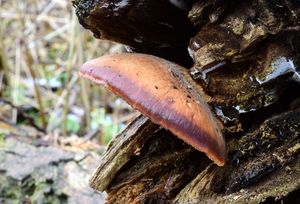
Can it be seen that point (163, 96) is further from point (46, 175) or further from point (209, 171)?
point (46, 175)

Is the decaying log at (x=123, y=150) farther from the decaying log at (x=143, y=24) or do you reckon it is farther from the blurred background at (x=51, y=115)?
the decaying log at (x=143, y=24)

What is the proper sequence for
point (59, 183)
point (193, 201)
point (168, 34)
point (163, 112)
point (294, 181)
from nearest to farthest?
point (163, 112)
point (294, 181)
point (193, 201)
point (168, 34)
point (59, 183)

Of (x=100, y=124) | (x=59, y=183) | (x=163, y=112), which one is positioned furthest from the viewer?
(x=100, y=124)

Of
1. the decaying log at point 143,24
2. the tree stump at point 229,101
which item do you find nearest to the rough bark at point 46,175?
the tree stump at point 229,101

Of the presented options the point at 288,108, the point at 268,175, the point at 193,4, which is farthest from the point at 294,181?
the point at 193,4

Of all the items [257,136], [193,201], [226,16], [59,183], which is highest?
[226,16]

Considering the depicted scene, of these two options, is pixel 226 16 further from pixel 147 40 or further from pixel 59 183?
pixel 59 183

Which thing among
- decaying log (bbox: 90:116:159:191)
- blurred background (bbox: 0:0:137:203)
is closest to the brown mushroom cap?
decaying log (bbox: 90:116:159:191)

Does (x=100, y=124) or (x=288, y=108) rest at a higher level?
(x=288, y=108)
